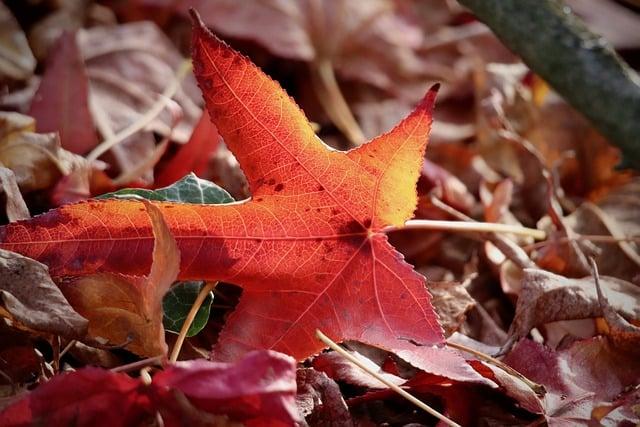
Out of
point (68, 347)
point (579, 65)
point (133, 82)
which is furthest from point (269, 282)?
point (133, 82)

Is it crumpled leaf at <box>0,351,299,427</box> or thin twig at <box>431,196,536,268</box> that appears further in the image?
thin twig at <box>431,196,536,268</box>

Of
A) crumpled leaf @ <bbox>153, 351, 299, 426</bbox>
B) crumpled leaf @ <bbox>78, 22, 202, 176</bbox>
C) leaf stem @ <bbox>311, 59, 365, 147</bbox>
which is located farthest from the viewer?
leaf stem @ <bbox>311, 59, 365, 147</bbox>

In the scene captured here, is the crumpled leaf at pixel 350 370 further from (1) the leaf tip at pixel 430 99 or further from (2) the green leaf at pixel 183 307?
(1) the leaf tip at pixel 430 99

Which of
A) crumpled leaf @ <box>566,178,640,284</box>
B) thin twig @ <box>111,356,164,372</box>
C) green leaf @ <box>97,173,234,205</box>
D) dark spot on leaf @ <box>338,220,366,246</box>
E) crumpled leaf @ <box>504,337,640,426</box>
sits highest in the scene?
green leaf @ <box>97,173,234,205</box>

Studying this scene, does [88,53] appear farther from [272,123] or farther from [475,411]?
[475,411]

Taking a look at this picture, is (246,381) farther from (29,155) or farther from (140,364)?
(29,155)

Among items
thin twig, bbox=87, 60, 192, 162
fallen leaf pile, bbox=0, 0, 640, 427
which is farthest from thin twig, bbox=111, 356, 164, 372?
thin twig, bbox=87, 60, 192, 162

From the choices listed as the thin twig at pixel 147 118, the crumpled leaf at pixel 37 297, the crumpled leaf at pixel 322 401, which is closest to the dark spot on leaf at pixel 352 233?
the crumpled leaf at pixel 322 401

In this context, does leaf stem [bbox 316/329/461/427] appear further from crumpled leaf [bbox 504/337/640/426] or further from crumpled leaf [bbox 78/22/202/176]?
crumpled leaf [bbox 78/22/202/176]
